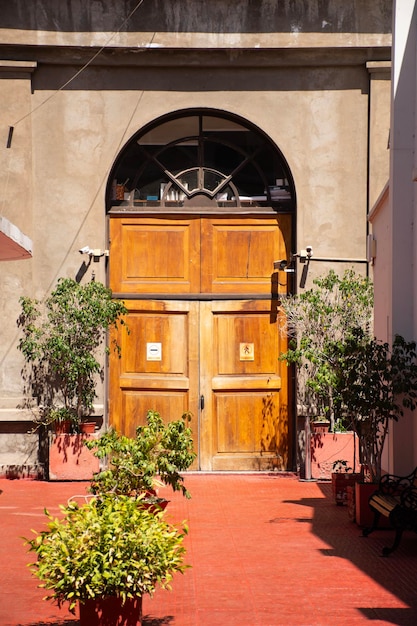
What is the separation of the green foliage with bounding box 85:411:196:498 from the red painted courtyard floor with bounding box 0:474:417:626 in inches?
31.3

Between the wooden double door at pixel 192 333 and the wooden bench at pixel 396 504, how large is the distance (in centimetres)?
473

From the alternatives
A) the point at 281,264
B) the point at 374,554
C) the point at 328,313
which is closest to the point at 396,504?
the point at 374,554

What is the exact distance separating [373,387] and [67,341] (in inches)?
205

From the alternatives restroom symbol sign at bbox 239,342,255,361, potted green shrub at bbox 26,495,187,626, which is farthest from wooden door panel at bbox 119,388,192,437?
potted green shrub at bbox 26,495,187,626

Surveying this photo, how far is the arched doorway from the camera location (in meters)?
16.2

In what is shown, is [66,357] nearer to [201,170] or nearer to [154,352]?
[154,352]

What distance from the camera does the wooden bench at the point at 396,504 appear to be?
10047 mm

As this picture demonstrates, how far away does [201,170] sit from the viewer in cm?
1638

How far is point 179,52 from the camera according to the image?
1591cm

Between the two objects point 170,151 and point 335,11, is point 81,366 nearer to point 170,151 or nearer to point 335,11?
point 170,151

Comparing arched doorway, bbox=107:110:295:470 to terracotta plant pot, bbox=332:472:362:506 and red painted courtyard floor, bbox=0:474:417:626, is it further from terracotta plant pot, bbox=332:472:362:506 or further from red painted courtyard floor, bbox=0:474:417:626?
terracotta plant pot, bbox=332:472:362:506

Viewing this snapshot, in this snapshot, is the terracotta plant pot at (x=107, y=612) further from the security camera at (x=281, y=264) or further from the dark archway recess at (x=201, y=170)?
the dark archway recess at (x=201, y=170)

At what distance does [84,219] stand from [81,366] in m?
2.30

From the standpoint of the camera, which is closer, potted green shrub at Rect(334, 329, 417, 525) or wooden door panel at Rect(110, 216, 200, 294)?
potted green shrub at Rect(334, 329, 417, 525)
